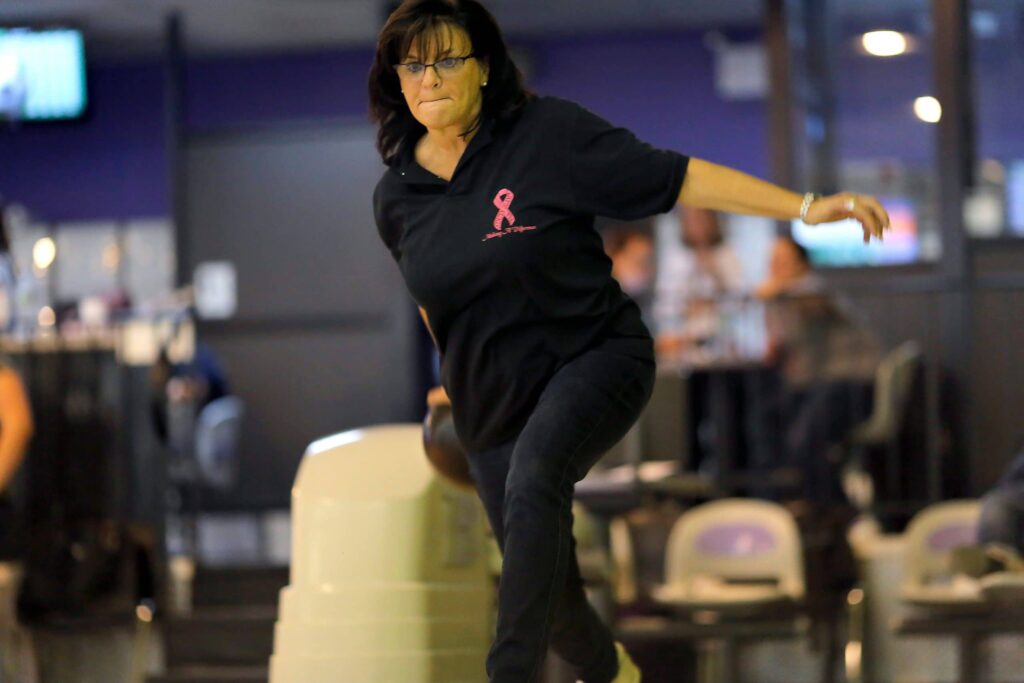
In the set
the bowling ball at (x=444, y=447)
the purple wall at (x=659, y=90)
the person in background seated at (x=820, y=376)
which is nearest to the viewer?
the bowling ball at (x=444, y=447)

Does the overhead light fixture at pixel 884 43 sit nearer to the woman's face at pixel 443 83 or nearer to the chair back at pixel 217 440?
the chair back at pixel 217 440

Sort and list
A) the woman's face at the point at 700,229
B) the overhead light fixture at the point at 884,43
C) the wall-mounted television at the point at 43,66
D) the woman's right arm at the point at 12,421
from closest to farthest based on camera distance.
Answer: the woman's right arm at the point at 12,421 < the overhead light fixture at the point at 884,43 < the woman's face at the point at 700,229 < the wall-mounted television at the point at 43,66

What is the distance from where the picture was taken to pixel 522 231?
107 inches

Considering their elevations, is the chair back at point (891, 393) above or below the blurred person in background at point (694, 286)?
below

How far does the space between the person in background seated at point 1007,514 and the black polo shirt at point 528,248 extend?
5.78 feet

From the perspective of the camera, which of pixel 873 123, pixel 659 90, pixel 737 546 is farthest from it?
pixel 659 90

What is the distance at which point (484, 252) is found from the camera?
8.97 ft

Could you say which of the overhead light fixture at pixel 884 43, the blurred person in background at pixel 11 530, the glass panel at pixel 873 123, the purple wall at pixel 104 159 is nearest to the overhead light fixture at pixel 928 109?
the glass panel at pixel 873 123

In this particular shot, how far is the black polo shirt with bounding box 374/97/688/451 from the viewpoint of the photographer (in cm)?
275

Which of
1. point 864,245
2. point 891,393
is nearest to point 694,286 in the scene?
point 864,245

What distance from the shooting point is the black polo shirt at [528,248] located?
2.75m

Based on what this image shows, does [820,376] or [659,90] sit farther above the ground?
[659,90]

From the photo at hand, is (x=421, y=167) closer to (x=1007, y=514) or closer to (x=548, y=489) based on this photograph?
(x=548, y=489)

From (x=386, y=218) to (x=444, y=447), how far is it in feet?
1.60
